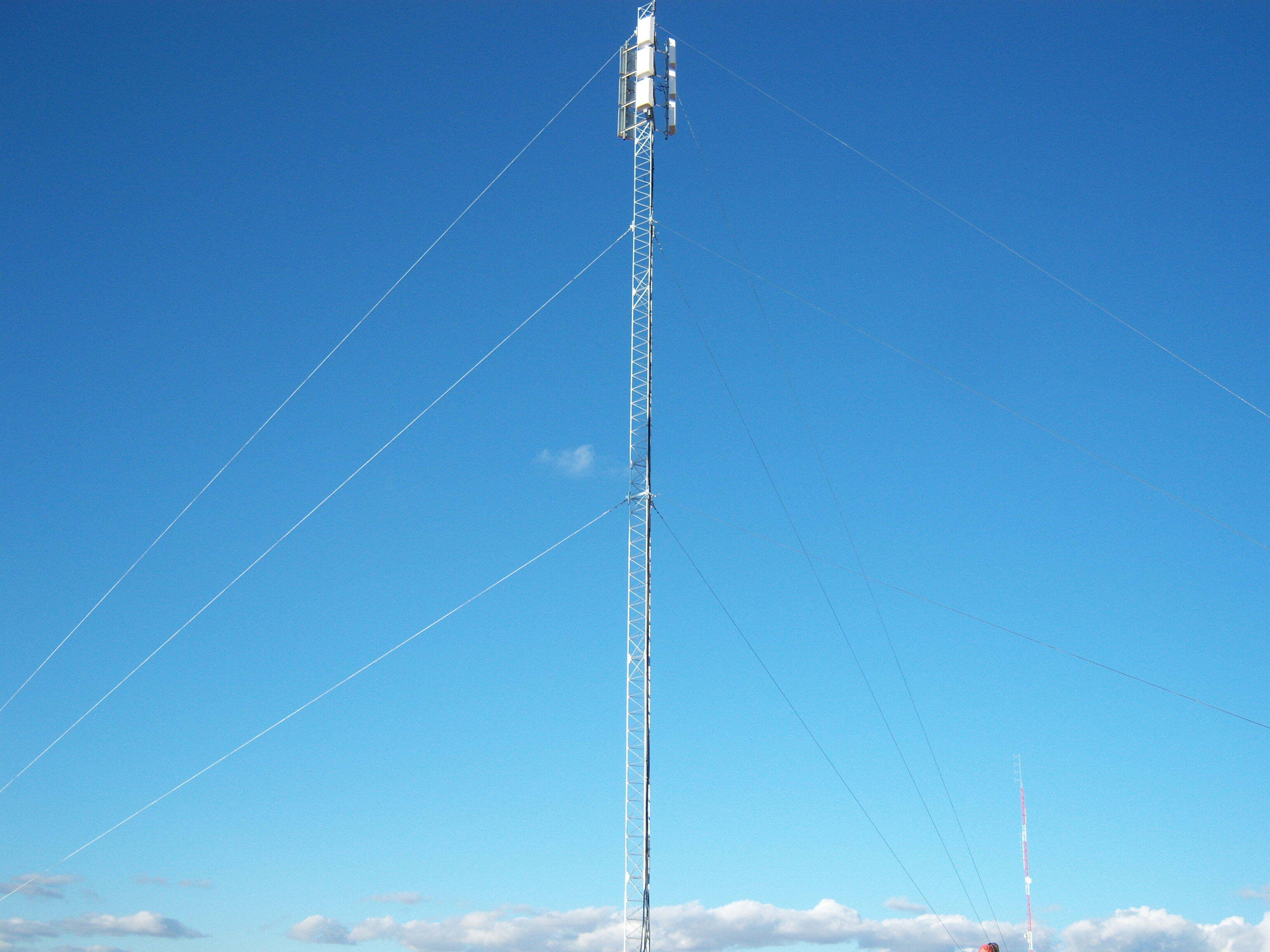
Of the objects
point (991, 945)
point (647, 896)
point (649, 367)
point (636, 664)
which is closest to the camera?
point (991, 945)

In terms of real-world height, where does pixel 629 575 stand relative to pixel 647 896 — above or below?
above

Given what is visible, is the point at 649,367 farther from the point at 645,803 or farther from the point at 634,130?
the point at 645,803

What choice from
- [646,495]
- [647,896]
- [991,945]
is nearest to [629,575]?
[646,495]

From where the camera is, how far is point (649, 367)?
31484mm

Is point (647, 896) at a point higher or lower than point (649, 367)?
lower

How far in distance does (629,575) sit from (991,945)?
12148 mm

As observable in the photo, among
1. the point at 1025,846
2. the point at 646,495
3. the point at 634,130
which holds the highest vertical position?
the point at 634,130

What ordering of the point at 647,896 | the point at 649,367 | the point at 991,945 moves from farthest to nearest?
the point at 649,367 → the point at 647,896 → the point at 991,945

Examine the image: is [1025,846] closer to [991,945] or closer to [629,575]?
[991,945]

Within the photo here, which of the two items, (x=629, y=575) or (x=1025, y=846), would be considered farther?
(x=1025, y=846)

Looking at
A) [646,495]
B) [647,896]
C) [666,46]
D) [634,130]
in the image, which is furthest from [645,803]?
[666,46]

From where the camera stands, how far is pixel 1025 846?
35156mm

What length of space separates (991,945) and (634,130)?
925 inches

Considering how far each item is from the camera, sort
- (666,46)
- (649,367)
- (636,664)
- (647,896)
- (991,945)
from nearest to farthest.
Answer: (991,945), (647,896), (636,664), (649,367), (666,46)
